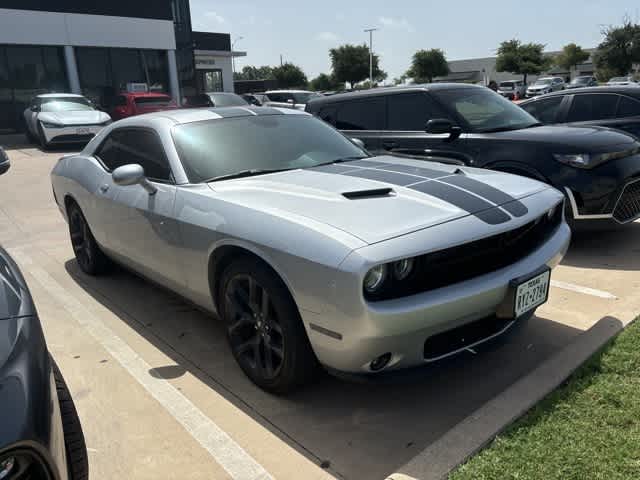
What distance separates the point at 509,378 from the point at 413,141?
3.39 metres

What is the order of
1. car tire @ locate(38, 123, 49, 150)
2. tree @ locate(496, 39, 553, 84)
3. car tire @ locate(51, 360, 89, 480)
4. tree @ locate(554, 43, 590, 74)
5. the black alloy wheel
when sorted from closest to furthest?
car tire @ locate(51, 360, 89, 480), the black alloy wheel, car tire @ locate(38, 123, 49, 150), tree @ locate(496, 39, 553, 84), tree @ locate(554, 43, 590, 74)

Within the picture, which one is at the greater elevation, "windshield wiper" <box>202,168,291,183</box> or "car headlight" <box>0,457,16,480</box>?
"windshield wiper" <box>202,168,291,183</box>

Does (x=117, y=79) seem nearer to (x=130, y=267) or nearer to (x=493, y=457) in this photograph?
(x=130, y=267)

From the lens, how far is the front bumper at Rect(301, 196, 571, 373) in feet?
7.39

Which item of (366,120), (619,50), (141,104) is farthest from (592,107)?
(619,50)

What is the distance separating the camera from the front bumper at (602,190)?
15.8 feet

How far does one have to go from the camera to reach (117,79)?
2297cm

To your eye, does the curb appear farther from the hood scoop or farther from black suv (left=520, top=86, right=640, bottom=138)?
black suv (left=520, top=86, right=640, bottom=138)

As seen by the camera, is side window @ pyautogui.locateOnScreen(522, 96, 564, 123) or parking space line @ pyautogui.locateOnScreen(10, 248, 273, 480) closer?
parking space line @ pyautogui.locateOnScreen(10, 248, 273, 480)

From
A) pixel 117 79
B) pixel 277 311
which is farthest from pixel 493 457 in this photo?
pixel 117 79

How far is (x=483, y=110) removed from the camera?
579cm

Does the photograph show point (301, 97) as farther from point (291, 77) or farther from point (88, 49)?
point (291, 77)

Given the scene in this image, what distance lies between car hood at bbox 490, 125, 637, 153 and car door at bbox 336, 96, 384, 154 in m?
1.34

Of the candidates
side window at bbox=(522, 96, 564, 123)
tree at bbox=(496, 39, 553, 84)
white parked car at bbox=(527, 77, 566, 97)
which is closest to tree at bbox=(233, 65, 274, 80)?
tree at bbox=(496, 39, 553, 84)
